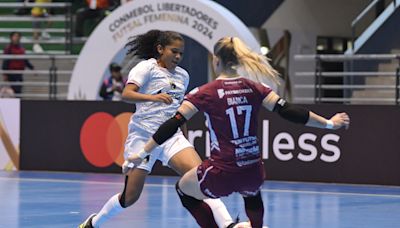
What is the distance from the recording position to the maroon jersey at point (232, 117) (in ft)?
30.7

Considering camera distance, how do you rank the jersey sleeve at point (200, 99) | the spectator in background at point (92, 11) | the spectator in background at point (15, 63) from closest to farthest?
the jersey sleeve at point (200, 99) < the spectator in background at point (15, 63) < the spectator in background at point (92, 11)

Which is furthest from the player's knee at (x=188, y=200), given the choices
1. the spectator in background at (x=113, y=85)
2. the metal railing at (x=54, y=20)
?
the metal railing at (x=54, y=20)

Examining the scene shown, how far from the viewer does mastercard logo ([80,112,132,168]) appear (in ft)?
69.7

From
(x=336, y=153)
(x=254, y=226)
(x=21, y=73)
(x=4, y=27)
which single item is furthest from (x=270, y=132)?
(x=4, y=27)

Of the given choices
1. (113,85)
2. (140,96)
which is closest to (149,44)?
(140,96)

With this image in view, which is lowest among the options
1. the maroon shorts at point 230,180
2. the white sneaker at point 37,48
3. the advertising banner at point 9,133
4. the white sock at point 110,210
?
the advertising banner at point 9,133

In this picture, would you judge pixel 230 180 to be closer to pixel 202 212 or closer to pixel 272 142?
pixel 202 212

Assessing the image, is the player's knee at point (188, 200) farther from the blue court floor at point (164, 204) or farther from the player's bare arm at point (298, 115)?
the blue court floor at point (164, 204)

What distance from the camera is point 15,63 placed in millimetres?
26250

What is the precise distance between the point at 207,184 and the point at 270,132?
10.6m

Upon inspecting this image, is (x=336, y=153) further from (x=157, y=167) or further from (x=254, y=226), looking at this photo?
(x=254, y=226)

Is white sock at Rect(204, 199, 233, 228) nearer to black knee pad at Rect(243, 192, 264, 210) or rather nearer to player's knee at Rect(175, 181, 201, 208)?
player's knee at Rect(175, 181, 201, 208)

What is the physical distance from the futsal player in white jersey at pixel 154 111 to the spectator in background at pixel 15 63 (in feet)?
48.0

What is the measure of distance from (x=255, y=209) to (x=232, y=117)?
88 centimetres
